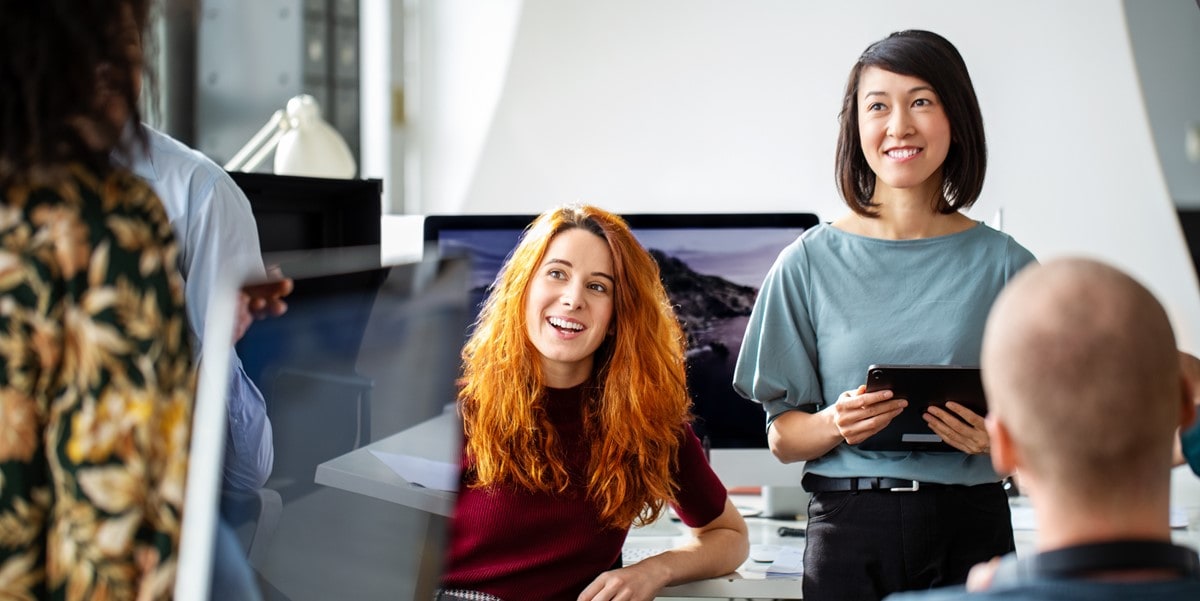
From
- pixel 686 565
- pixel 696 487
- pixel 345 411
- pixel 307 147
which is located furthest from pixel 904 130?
pixel 307 147

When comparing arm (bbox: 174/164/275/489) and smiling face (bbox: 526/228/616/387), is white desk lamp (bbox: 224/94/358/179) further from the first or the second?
arm (bbox: 174/164/275/489)

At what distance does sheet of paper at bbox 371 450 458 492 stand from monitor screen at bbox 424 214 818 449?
1.34 metres

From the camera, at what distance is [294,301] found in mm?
850

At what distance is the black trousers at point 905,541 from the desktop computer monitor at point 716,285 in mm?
574

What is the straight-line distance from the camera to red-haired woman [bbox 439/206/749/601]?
180 centimetres

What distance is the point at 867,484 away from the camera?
1789mm

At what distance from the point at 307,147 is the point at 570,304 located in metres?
1.68

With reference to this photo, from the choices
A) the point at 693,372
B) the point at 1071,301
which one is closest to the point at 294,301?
the point at 1071,301

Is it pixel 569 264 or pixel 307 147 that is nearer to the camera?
pixel 569 264

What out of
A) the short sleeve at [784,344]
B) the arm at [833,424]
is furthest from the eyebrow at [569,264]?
the arm at [833,424]

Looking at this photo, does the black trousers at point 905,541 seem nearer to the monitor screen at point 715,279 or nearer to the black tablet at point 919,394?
the black tablet at point 919,394

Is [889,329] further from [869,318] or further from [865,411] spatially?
[865,411]

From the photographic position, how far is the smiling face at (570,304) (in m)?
1.88

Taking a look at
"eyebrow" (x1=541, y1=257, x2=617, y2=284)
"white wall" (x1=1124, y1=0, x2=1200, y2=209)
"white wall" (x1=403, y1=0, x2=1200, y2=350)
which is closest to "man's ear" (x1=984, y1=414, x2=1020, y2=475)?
"eyebrow" (x1=541, y1=257, x2=617, y2=284)
